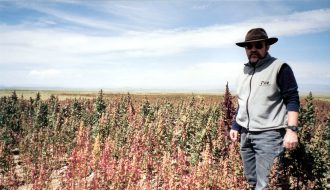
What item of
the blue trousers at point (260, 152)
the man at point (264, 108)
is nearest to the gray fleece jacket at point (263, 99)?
the man at point (264, 108)

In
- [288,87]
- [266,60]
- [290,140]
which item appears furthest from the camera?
[266,60]

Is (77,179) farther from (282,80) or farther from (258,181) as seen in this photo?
(282,80)

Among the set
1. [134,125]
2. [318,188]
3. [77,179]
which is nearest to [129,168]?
[77,179]

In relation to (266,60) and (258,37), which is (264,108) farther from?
(258,37)

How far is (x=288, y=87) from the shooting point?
4.49m

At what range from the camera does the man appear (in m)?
4.49

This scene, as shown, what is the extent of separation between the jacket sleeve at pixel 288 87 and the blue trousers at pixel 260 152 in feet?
1.39

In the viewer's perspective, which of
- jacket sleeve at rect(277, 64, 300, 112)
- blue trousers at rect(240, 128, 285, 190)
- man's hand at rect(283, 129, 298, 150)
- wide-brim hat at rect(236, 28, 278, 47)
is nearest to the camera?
man's hand at rect(283, 129, 298, 150)

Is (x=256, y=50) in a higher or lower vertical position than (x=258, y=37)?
lower

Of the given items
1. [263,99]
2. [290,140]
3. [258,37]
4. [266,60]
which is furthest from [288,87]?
[258,37]

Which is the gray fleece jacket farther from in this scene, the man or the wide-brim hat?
the wide-brim hat

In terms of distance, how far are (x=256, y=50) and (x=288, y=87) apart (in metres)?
0.76

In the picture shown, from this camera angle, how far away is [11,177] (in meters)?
9.07

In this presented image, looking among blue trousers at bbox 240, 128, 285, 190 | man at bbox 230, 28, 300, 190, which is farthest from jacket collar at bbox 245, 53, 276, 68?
blue trousers at bbox 240, 128, 285, 190
